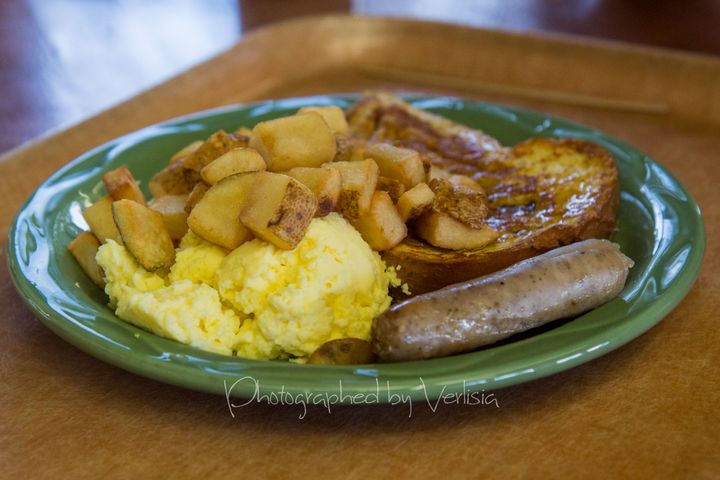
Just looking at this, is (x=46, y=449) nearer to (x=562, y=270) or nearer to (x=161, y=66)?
(x=562, y=270)

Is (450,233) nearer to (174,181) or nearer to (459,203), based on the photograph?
(459,203)

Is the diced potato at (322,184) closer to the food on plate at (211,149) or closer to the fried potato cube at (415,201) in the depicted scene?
the fried potato cube at (415,201)

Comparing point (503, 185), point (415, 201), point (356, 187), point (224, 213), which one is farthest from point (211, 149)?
point (503, 185)

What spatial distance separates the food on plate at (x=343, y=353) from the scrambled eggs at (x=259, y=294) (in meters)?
0.03

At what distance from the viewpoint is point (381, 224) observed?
1937 mm

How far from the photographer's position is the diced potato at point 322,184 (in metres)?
1.88

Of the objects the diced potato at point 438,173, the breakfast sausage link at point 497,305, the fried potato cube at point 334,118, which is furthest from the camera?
the fried potato cube at point 334,118

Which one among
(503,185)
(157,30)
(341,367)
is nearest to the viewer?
(341,367)

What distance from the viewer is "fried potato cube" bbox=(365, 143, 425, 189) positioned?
2043 millimetres

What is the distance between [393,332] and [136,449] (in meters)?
0.57

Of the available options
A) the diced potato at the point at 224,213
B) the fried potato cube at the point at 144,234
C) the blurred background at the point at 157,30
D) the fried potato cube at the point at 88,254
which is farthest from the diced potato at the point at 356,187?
the blurred background at the point at 157,30

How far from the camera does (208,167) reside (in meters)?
1.98

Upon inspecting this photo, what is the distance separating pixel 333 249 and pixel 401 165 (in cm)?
34

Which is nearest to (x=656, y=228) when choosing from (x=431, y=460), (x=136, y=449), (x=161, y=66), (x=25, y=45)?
(x=431, y=460)
